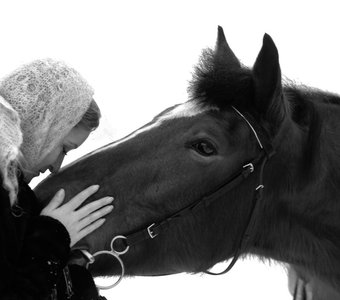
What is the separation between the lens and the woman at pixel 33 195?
1.58m

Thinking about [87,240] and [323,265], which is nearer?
[87,240]

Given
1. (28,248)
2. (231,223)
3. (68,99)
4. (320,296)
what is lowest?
(320,296)

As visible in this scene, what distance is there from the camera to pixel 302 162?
2012 mm

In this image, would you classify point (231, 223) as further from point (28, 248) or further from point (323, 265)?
point (28, 248)

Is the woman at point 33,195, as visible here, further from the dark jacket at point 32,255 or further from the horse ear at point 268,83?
the horse ear at point 268,83

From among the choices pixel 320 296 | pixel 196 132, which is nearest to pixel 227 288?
pixel 320 296

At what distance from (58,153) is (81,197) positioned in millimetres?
228

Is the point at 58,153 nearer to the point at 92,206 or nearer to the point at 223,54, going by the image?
the point at 92,206

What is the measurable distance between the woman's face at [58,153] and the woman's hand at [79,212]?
16cm

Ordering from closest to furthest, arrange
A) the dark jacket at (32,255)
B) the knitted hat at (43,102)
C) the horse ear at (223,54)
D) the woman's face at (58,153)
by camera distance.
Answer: the dark jacket at (32,255) → the knitted hat at (43,102) → the woman's face at (58,153) → the horse ear at (223,54)

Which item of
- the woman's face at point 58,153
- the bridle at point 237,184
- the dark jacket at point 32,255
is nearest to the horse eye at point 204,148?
the bridle at point 237,184

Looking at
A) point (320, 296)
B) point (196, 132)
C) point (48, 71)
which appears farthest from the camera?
point (320, 296)

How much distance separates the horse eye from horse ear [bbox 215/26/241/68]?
0.38m

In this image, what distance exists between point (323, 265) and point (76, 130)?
48.1 inches
